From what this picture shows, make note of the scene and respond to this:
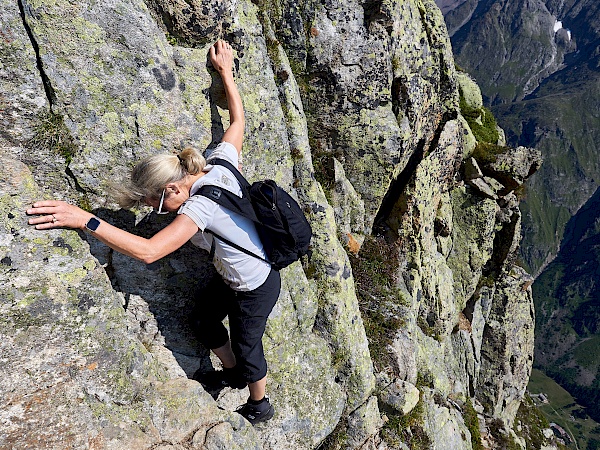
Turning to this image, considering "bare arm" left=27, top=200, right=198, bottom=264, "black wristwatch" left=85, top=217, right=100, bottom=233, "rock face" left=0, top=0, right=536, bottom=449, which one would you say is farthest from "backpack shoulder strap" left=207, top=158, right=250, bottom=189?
"black wristwatch" left=85, top=217, right=100, bottom=233

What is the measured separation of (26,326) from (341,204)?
39.7 feet

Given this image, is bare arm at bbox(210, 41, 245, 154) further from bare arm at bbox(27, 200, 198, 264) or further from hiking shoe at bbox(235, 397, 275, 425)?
hiking shoe at bbox(235, 397, 275, 425)

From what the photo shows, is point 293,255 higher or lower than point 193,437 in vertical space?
higher

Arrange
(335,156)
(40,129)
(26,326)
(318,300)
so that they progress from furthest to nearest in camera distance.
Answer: (335,156) < (318,300) < (40,129) < (26,326)

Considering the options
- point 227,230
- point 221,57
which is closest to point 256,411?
point 227,230

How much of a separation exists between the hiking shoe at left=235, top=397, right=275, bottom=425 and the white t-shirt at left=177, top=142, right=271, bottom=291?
371 cm

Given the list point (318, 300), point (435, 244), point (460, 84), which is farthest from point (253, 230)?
point (460, 84)

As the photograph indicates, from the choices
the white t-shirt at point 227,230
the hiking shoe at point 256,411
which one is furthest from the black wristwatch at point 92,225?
the hiking shoe at point 256,411

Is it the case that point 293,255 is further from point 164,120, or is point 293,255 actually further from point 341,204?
point 341,204

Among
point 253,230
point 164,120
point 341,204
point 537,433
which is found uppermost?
point 164,120

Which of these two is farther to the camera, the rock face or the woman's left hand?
the rock face

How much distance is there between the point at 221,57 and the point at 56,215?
217 inches

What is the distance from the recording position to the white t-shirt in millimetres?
7129

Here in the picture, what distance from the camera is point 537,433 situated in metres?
41.5
